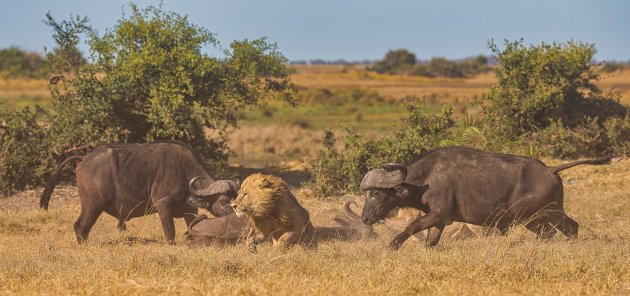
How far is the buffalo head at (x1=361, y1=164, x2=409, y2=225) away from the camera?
38.1 ft

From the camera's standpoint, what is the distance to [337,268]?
947 centimetres

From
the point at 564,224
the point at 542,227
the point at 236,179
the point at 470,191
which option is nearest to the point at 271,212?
the point at 470,191

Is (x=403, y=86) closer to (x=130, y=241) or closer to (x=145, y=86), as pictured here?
(x=145, y=86)

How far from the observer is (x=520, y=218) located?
38.3ft

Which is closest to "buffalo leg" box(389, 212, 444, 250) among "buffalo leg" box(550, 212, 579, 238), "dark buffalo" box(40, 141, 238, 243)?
"buffalo leg" box(550, 212, 579, 238)

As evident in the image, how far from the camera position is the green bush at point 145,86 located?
18.2 m

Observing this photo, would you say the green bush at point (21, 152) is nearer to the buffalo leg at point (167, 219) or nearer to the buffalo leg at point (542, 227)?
the buffalo leg at point (167, 219)

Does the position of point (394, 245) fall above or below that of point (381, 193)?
below

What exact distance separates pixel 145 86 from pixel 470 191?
356 inches

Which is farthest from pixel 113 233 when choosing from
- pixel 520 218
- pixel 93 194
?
pixel 520 218

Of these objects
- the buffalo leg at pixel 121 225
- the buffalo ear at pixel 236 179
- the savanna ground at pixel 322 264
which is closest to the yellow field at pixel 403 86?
the buffalo ear at pixel 236 179

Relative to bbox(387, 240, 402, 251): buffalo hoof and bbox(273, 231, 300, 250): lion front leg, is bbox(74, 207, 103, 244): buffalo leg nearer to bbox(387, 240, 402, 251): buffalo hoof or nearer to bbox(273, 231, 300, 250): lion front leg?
bbox(273, 231, 300, 250): lion front leg

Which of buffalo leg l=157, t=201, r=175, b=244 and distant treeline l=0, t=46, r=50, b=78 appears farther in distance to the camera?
distant treeline l=0, t=46, r=50, b=78

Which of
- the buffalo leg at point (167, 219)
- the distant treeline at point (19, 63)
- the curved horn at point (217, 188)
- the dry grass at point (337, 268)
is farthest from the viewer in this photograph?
the distant treeline at point (19, 63)
